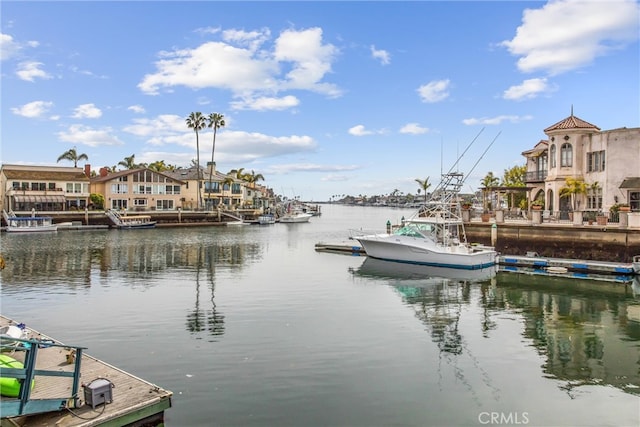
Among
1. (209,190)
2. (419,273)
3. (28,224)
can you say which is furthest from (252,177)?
(419,273)

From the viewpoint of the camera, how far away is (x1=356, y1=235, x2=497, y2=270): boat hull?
1455 inches

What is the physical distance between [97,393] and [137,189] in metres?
86.6

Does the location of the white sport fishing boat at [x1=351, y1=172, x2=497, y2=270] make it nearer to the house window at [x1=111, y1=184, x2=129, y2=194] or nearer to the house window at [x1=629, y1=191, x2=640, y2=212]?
the house window at [x1=629, y1=191, x2=640, y2=212]

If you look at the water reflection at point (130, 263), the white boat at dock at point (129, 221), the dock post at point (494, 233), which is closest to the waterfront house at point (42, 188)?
the white boat at dock at point (129, 221)

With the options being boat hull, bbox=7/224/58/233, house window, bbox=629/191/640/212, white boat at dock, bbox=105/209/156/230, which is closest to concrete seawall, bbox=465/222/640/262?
house window, bbox=629/191/640/212

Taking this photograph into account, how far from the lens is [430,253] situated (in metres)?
37.8

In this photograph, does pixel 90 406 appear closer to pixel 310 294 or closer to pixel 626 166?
pixel 310 294

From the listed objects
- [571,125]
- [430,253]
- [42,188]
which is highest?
[571,125]

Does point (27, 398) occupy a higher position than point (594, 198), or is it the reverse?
point (594, 198)

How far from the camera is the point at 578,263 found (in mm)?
35375

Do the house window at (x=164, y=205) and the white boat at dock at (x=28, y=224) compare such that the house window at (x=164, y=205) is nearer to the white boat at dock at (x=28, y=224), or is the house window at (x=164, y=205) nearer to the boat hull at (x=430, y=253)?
the white boat at dock at (x=28, y=224)

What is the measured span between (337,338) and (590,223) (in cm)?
2910

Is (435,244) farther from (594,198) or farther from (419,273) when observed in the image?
(594,198)

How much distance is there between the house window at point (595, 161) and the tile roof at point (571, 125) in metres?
2.44
